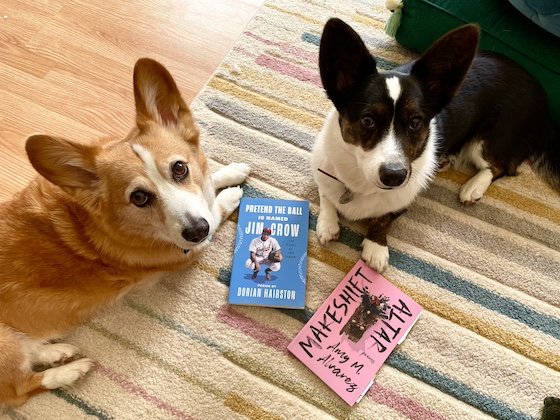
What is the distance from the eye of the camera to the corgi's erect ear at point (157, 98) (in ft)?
4.42

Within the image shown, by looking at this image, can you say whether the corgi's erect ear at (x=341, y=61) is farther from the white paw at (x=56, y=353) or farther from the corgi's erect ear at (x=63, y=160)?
the white paw at (x=56, y=353)

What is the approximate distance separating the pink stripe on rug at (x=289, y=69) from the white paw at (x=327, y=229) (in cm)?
76

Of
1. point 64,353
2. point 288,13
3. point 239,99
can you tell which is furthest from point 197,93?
point 64,353

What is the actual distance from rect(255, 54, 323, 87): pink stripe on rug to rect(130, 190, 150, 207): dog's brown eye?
3.79ft

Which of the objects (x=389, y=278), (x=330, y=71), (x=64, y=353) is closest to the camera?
(x=330, y=71)

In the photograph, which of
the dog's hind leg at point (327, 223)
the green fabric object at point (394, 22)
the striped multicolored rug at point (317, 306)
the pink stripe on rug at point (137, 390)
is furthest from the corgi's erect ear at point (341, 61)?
the pink stripe on rug at point (137, 390)

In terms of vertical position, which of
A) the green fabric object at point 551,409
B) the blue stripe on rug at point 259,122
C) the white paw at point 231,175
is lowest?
the green fabric object at point 551,409

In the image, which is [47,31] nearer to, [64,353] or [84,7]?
[84,7]

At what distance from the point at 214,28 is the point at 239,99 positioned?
0.52 meters

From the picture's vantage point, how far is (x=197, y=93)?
2195mm

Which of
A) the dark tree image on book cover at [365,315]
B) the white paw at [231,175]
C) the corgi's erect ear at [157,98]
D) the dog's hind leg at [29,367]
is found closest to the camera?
the corgi's erect ear at [157,98]

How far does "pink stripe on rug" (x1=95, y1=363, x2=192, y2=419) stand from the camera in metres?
1.59

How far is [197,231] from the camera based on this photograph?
137cm

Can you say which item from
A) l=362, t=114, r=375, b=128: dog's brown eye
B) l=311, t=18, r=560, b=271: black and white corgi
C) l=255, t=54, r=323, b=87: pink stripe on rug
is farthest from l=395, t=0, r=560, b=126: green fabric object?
l=362, t=114, r=375, b=128: dog's brown eye
